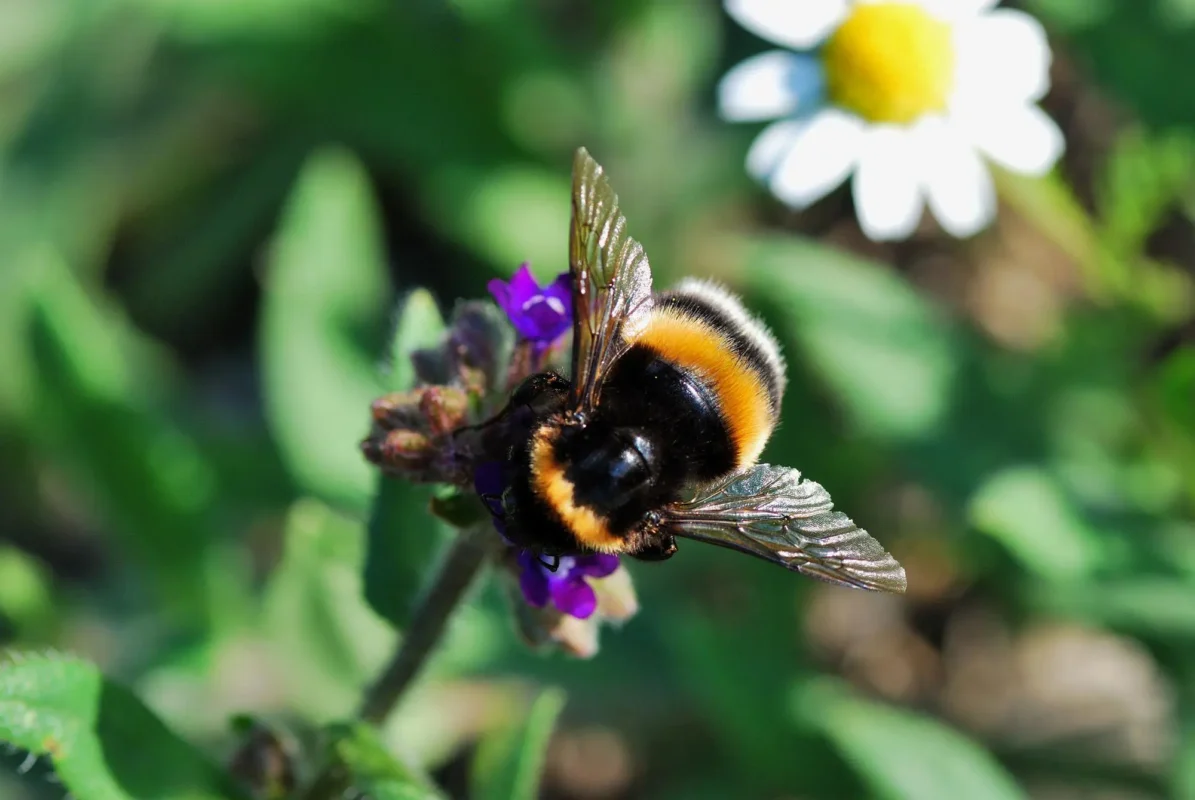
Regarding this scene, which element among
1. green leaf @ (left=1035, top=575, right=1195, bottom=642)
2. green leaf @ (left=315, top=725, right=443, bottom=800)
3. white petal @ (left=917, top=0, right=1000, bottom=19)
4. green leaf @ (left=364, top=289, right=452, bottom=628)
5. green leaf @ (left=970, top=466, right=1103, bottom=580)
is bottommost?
green leaf @ (left=1035, top=575, right=1195, bottom=642)

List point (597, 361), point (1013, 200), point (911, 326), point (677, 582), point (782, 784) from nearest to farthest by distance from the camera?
point (597, 361), point (782, 784), point (911, 326), point (677, 582), point (1013, 200)

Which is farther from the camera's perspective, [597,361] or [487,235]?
[487,235]

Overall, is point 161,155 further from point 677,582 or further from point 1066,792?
point 1066,792

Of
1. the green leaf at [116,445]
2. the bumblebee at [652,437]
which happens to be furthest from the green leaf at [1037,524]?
the green leaf at [116,445]

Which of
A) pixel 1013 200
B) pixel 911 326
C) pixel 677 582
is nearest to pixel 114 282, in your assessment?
pixel 677 582

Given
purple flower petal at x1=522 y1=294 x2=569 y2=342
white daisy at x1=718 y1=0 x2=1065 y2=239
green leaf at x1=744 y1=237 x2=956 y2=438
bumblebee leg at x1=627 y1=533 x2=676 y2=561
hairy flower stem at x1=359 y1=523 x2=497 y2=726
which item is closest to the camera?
bumblebee leg at x1=627 y1=533 x2=676 y2=561

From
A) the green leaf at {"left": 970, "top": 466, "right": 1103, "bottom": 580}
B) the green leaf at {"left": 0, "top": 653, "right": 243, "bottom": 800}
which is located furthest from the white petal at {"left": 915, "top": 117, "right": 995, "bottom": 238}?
the green leaf at {"left": 0, "top": 653, "right": 243, "bottom": 800}

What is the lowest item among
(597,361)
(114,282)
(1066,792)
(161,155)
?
(1066,792)

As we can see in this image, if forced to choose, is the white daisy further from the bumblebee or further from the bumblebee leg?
the bumblebee leg
